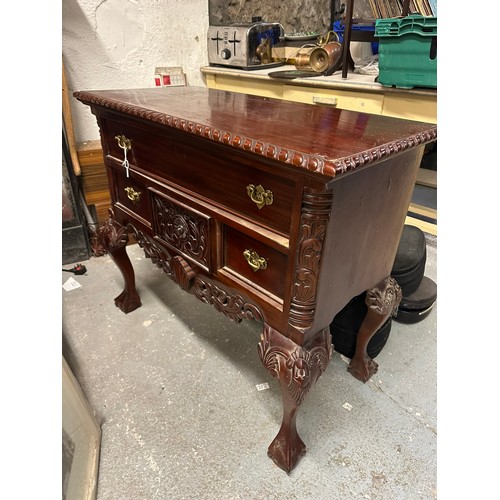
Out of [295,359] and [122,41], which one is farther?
[122,41]

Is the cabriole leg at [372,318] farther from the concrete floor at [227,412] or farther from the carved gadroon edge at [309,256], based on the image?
the carved gadroon edge at [309,256]

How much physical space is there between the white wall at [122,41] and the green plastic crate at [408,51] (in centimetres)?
115

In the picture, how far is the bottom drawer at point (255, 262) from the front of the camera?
0.78 metres

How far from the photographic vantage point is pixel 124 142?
107 cm

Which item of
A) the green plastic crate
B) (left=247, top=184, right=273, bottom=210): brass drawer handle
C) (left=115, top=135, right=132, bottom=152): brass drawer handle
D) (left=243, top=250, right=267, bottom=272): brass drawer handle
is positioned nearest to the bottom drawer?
(left=243, top=250, right=267, bottom=272): brass drawer handle

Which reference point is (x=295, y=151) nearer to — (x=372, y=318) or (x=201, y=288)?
(x=201, y=288)

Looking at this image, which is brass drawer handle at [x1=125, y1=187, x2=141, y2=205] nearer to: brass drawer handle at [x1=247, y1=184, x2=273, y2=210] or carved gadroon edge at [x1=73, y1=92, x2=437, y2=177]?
carved gadroon edge at [x1=73, y1=92, x2=437, y2=177]

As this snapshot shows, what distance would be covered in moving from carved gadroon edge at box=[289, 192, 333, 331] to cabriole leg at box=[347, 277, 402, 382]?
333mm

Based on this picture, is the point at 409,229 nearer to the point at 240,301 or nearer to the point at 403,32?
the point at 403,32

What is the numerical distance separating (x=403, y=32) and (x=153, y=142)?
1.06m

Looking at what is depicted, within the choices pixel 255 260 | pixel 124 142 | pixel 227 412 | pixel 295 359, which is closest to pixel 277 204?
pixel 255 260

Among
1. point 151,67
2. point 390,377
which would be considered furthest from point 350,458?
point 151,67

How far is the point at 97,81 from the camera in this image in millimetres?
1818

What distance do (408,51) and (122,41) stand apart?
1.37 m
